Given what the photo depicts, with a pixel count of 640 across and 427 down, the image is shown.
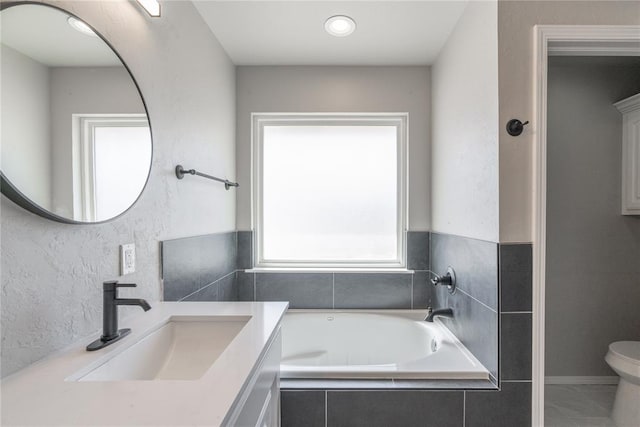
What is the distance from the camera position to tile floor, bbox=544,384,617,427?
172 cm

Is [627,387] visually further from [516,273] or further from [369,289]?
[369,289]

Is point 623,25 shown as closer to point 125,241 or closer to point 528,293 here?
point 528,293

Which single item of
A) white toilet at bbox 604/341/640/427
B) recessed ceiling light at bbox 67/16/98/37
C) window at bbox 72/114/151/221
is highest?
recessed ceiling light at bbox 67/16/98/37

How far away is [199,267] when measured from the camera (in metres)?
1.67

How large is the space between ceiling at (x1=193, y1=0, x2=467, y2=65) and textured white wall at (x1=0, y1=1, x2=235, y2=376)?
6.5 inches

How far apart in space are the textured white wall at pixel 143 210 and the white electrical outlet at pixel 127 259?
3 centimetres

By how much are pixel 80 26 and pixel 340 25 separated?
1.40m

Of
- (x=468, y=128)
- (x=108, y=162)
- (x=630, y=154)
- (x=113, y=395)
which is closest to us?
(x=113, y=395)

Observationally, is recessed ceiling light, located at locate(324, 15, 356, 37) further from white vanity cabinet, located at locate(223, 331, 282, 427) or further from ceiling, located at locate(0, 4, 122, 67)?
white vanity cabinet, located at locate(223, 331, 282, 427)

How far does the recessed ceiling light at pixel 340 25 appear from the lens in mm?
1781

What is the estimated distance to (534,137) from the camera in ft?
4.33

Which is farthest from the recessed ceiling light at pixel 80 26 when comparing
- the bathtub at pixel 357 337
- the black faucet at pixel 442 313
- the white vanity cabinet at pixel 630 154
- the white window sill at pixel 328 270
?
the white vanity cabinet at pixel 630 154

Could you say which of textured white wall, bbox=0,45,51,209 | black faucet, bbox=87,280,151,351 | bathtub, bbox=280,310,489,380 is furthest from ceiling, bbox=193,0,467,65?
bathtub, bbox=280,310,489,380

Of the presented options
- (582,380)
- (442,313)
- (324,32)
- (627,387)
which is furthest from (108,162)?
(582,380)
